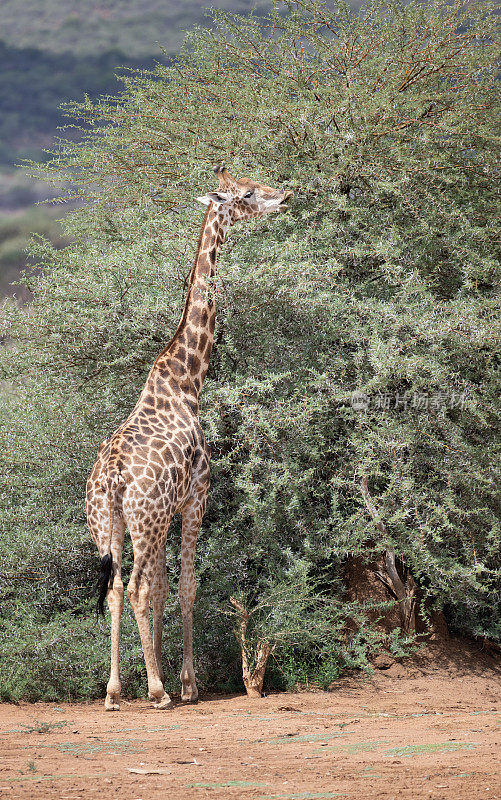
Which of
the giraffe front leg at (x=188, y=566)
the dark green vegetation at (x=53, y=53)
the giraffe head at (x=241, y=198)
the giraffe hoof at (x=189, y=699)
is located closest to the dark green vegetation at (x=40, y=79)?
the dark green vegetation at (x=53, y=53)

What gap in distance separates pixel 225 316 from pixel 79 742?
3.89 metres

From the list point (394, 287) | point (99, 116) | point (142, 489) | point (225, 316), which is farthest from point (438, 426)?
point (99, 116)

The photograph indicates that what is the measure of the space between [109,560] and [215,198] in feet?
10.4

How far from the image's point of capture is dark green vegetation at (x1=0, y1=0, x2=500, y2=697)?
669cm

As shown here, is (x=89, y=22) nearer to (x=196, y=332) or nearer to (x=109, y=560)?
(x=196, y=332)

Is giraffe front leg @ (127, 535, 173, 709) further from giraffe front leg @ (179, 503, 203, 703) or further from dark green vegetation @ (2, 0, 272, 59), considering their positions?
dark green vegetation @ (2, 0, 272, 59)

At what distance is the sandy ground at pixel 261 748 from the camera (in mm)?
3064

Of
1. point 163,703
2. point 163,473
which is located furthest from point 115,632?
point 163,473

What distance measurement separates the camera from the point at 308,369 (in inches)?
271

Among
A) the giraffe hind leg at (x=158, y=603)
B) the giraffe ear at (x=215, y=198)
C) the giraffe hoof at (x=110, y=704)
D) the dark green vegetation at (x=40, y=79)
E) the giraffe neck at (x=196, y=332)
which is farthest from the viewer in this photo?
the dark green vegetation at (x=40, y=79)

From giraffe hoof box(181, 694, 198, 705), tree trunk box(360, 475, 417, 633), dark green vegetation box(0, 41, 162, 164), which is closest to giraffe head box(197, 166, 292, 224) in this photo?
tree trunk box(360, 475, 417, 633)

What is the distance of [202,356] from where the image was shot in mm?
6543

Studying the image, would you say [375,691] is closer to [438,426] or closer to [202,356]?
[438,426]

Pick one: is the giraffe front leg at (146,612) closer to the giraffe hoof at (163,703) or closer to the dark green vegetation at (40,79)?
the giraffe hoof at (163,703)
